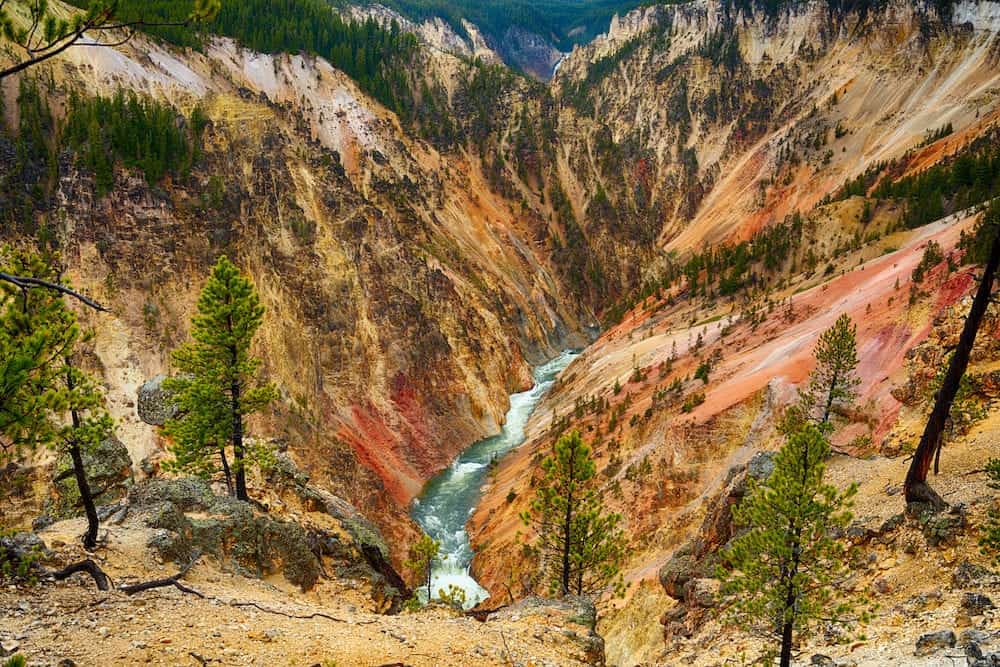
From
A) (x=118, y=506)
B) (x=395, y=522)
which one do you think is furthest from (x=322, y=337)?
(x=118, y=506)

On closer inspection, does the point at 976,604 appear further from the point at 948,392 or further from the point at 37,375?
the point at 37,375

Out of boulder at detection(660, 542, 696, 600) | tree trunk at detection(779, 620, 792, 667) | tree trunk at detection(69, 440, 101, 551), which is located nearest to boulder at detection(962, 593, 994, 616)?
tree trunk at detection(779, 620, 792, 667)

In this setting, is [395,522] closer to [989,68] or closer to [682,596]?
[682,596]

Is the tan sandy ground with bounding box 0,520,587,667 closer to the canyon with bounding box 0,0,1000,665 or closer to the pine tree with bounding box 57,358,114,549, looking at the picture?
the canyon with bounding box 0,0,1000,665

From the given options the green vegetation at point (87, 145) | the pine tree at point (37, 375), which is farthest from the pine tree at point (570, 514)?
the green vegetation at point (87, 145)

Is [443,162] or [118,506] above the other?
[443,162]

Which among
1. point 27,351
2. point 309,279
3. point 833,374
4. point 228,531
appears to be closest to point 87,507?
point 228,531

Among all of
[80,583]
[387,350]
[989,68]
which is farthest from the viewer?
[989,68]

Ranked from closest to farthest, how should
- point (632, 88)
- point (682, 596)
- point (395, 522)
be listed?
point (682, 596) → point (395, 522) → point (632, 88)

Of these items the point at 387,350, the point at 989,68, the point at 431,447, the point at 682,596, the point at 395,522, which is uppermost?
the point at 989,68
